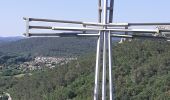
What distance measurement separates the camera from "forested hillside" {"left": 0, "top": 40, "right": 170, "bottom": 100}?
6469cm

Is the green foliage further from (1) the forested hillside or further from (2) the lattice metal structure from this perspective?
(2) the lattice metal structure

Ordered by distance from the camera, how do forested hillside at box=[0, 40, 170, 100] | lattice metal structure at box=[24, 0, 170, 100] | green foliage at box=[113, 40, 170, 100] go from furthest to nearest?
1. forested hillside at box=[0, 40, 170, 100]
2. green foliage at box=[113, 40, 170, 100]
3. lattice metal structure at box=[24, 0, 170, 100]

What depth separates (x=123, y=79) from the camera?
71938mm

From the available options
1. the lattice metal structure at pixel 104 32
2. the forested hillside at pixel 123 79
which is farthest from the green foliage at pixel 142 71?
the lattice metal structure at pixel 104 32

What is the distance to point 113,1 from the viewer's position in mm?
10602

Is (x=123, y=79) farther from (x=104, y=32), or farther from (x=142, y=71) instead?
(x=104, y=32)

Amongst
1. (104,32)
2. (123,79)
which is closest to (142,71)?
(123,79)

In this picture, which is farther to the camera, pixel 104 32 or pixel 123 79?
pixel 123 79

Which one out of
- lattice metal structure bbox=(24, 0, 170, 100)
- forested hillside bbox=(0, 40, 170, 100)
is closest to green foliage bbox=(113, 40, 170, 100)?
forested hillside bbox=(0, 40, 170, 100)

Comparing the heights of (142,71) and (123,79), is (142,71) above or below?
above

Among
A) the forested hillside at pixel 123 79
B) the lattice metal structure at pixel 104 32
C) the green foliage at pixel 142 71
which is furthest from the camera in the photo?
the forested hillside at pixel 123 79

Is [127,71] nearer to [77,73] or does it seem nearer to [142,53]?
[142,53]

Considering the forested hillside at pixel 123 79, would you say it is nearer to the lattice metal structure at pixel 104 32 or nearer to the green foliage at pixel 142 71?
the green foliage at pixel 142 71

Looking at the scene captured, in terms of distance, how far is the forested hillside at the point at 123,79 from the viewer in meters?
64.7
